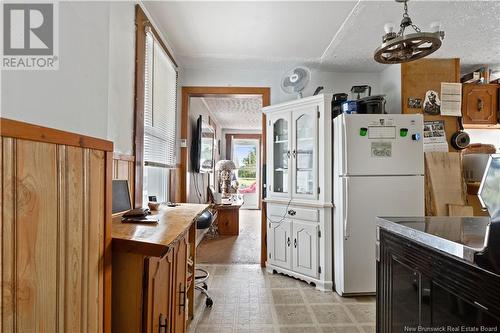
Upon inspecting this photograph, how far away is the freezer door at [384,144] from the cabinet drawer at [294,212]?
59 centimetres

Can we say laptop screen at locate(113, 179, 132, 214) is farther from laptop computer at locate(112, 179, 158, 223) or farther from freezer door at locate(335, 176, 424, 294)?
freezer door at locate(335, 176, 424, 294)

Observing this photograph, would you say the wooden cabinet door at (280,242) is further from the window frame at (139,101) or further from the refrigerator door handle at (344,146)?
the window frame at (139,101)

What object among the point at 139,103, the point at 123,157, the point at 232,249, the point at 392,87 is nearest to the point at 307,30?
the point at 392,87

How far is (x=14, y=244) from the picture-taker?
0.58 m

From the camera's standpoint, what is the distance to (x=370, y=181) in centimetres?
273

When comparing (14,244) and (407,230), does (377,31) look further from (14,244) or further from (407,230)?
(14,244)

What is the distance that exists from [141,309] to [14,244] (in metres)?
0.59

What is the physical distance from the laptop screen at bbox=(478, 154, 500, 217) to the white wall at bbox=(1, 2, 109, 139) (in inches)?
68.0

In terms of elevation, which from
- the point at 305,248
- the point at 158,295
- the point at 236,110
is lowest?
the point at 305,248

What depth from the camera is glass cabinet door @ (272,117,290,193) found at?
333 cm

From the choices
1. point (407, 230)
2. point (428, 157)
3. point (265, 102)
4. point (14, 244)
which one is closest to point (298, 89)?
point (265, 102)

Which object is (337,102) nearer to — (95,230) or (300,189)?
(300,189)

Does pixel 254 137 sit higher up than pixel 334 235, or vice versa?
pixel 254 137

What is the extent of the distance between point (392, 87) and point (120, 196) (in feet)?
10.6
